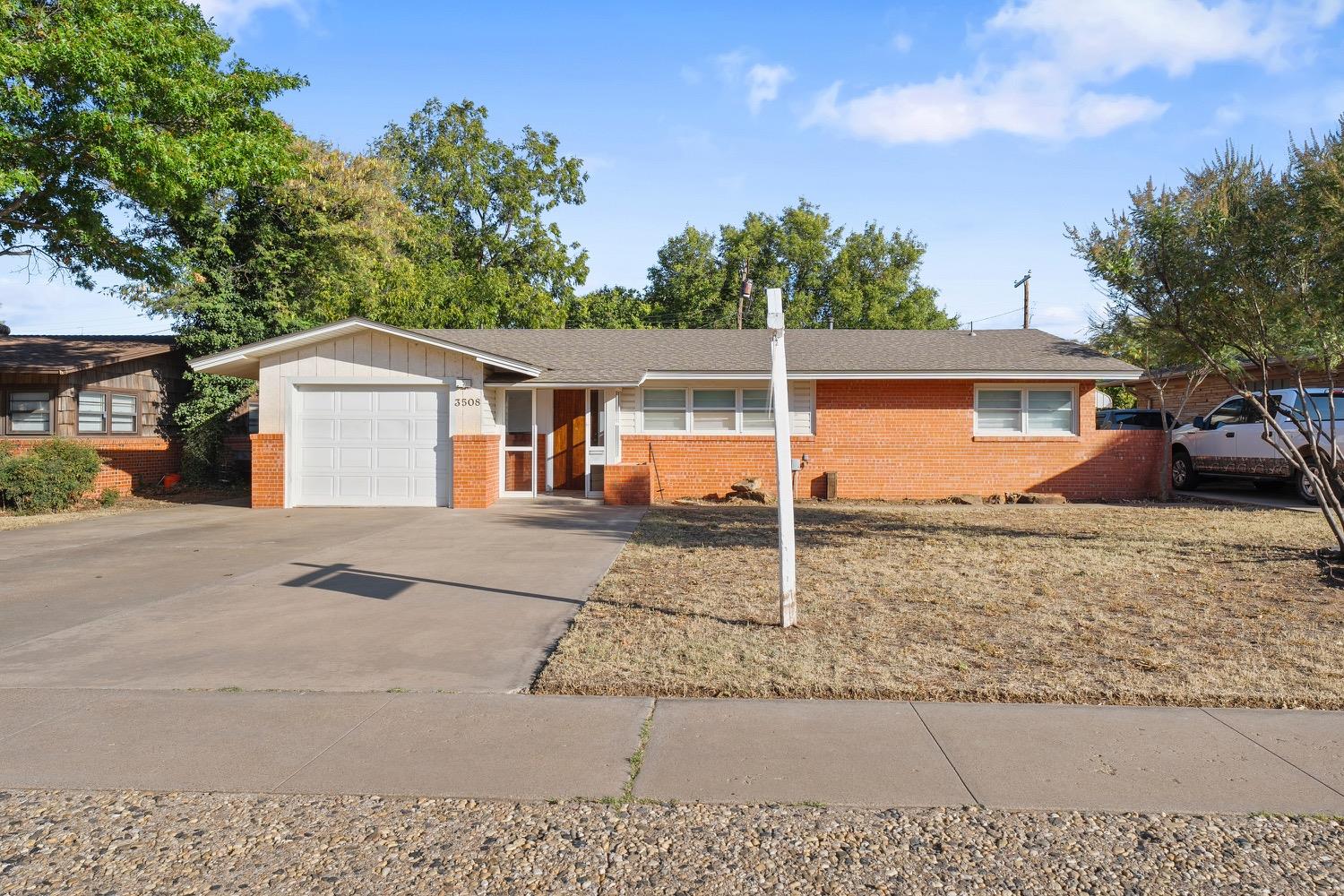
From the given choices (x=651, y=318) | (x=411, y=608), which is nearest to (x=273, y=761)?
(x=411, y=608)

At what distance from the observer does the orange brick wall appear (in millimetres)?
17938

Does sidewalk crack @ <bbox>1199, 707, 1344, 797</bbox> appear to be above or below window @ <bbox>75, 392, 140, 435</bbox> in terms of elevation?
below

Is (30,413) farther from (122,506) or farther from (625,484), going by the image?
(625,484)

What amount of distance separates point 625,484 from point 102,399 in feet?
39.6

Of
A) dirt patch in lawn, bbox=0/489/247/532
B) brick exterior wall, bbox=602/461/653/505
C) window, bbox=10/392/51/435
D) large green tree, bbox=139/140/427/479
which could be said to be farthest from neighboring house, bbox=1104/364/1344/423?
window, bbox=10/392/51/435

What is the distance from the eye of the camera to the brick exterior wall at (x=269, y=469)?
1592 centimetres

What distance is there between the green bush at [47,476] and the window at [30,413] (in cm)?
292

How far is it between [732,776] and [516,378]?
13551 millimetres

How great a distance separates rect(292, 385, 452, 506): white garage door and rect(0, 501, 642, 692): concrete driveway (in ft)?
7.58

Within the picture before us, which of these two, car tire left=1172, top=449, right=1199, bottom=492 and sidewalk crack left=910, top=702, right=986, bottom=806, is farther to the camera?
car tire left=1172, top=449, right=1199, bottom=492

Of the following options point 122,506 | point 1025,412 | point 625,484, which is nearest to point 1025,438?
point 1025,412

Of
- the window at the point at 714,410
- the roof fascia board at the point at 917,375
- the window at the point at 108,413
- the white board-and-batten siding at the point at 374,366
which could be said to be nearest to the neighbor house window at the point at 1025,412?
the roof fascia board at the point at 917,375

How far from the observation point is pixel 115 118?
44.7 ft

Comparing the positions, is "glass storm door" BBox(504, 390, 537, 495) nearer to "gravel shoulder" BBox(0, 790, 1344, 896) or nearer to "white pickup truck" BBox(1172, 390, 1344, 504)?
"white pickup truck" BBox(1172, 390, 1344, 504)
